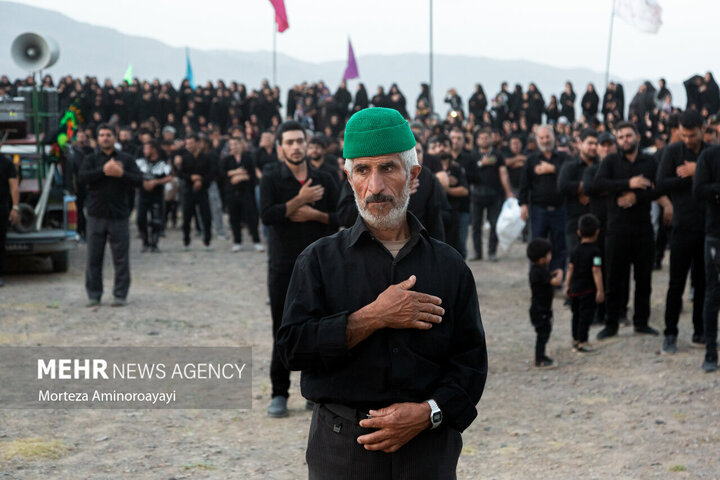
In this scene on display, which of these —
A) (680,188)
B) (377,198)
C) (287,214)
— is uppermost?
(377,198)

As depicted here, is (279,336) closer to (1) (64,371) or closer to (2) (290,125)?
(2) (290,125)

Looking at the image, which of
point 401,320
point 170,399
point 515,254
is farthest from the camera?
point 515,254

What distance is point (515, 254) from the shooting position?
50.5 feet

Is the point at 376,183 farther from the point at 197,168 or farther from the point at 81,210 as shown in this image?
the point at 81,210

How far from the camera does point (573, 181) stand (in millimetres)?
10062

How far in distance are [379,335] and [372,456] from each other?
360mm

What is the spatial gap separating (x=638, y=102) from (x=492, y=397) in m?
17.6

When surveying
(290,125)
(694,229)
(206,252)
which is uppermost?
(290,125)

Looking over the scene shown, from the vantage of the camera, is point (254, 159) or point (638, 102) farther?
point (638, 102)

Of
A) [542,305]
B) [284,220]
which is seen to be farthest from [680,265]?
[284,220]

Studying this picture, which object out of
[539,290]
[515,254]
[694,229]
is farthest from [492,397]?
[515,254]

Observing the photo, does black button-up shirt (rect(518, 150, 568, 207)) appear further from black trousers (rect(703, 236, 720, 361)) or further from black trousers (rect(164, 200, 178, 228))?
black trousers (rect(164, 200, 178, 228))

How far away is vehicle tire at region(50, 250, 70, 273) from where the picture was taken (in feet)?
42.7

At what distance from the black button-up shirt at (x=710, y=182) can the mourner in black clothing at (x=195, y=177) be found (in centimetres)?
965
